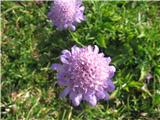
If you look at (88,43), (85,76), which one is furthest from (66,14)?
(85,76)

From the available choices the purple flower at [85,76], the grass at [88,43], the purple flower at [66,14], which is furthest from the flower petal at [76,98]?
the purple flower at [66,14]

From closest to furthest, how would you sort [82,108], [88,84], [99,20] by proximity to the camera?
1. [88,84]
2. [82,108]
3. [99,20]

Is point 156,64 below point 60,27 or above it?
below

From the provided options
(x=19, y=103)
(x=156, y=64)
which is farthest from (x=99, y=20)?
(x=19, y=103)

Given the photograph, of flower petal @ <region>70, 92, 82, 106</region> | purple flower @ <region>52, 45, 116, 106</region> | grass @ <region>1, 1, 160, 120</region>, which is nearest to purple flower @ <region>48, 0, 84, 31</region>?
grass @ <region>1, 1, 160, 120</region>

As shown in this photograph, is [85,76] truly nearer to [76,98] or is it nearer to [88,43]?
[76,98]

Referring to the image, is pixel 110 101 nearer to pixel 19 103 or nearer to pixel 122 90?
pixel 122 90
